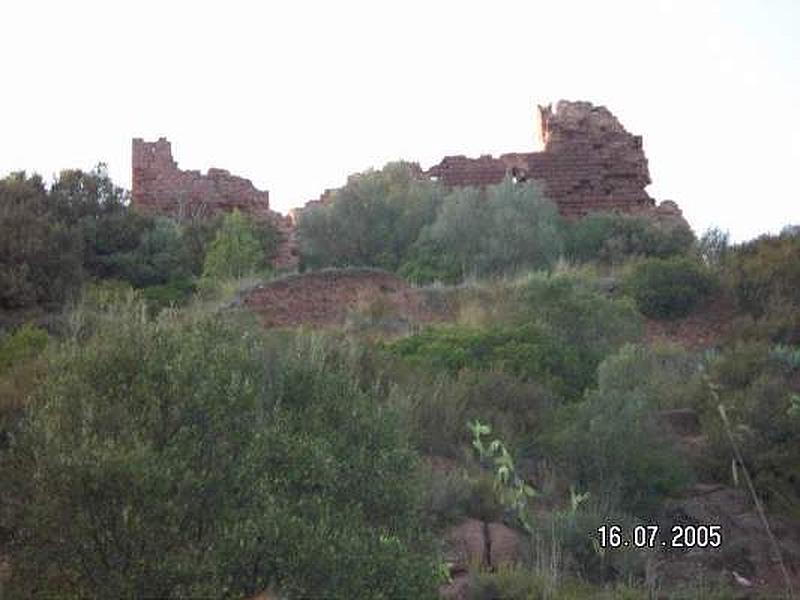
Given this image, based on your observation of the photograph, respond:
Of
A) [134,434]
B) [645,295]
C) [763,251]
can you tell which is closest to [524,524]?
[134,434]

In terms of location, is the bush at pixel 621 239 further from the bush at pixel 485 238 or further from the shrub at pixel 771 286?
the shrub at pixel 771 286

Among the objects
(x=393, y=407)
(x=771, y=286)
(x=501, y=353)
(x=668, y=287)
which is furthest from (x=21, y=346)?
(x=771, y=286)

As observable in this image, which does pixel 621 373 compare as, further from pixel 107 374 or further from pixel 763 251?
pixel 763 251

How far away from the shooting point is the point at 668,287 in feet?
83.4

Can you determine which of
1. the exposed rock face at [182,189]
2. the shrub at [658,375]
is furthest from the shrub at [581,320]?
the exposed rock face at [182,189]

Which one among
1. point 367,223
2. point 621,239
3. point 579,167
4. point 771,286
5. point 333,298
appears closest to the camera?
point 771,286

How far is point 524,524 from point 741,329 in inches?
346

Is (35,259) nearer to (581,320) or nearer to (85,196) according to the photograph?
(85,196)

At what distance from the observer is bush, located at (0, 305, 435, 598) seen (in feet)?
35.2

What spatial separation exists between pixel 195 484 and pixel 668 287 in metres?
15.6

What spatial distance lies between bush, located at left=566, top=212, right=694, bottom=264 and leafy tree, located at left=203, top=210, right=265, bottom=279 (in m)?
6.15

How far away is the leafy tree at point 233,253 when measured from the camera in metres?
28.3

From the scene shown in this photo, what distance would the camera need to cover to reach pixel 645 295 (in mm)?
25250

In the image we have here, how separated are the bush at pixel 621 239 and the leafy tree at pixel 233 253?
6.15 meters
